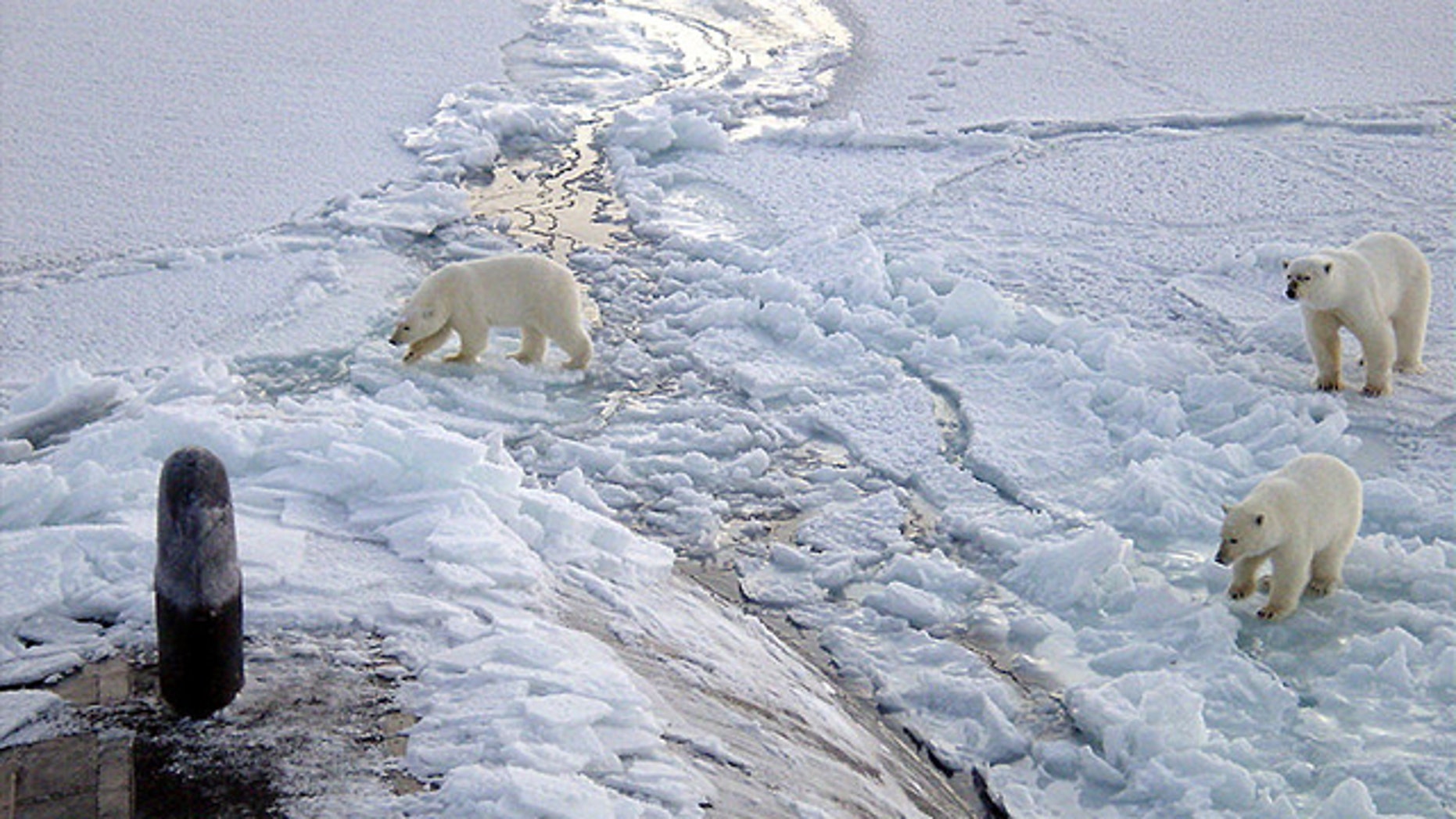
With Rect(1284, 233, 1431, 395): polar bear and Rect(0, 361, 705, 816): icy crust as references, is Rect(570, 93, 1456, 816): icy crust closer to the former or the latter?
Rect(1284, 233, 1431, 395): polar bear

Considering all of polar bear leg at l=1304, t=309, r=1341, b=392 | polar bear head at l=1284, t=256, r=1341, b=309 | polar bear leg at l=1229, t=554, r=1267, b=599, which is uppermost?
polar bear head at l=1284, t=256, r=1341, b=309

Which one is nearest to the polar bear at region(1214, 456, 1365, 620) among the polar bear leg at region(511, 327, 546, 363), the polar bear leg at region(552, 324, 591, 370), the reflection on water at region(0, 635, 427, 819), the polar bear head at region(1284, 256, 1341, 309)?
the polar bear head at region(1284, 256, 1341, 309)

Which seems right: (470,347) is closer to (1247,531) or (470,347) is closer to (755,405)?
(755,405)

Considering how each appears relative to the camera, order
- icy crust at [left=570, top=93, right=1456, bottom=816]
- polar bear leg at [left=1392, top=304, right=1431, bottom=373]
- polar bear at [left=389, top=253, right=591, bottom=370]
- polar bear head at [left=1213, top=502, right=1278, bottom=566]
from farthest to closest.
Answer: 1. polar bear leg at [left=1392, top=304, right=1431, bottom=373]
2. polar bear at [left=389, top=253, right=591, bottom=370]
3. polar bear head at [left=1213, top=502, right=1278, bottom=566]
4. icy crust at [left=570, top=93, right=1456, bottom=816]

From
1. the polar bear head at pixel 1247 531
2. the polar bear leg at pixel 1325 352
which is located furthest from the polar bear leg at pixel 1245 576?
the polar bear leg at pixel 1325 352

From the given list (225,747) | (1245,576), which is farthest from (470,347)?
(225,747)

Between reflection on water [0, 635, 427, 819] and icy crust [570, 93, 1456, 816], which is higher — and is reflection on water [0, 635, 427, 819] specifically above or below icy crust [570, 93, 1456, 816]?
above
